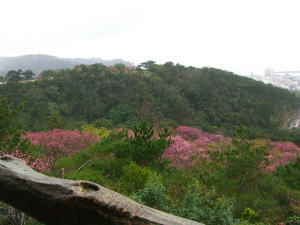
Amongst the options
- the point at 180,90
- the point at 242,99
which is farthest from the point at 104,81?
the point at 242,99

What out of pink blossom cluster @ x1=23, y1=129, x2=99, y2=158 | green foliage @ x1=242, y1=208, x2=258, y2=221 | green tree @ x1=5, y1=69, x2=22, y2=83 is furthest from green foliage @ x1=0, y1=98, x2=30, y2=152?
green tree @ x1=5, y1=69, x2=22, y2=83

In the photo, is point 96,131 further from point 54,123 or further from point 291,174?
point 291,174

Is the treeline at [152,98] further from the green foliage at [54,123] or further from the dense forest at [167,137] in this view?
the green foliage at [54,123]

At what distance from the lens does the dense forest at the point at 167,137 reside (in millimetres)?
5906

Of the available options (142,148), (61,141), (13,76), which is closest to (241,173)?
(142,148)

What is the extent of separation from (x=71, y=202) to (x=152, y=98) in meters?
29.2

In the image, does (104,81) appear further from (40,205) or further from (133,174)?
(40,205)

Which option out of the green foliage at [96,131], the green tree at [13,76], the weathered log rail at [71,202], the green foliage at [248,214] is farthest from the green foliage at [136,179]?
the green tree at [13,76]

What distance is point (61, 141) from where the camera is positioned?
11484 millimetres

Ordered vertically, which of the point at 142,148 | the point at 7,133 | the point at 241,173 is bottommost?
the point at 241,173

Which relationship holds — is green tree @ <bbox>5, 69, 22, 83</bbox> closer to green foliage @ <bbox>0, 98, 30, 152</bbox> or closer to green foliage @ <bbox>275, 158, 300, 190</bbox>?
green foliage @ <bbox>0, 98, 30, 152</bbox>

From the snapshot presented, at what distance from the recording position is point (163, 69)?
40.1 m

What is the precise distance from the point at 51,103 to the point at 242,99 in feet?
82.4

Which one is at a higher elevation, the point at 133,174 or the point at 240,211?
the point at 133,174
